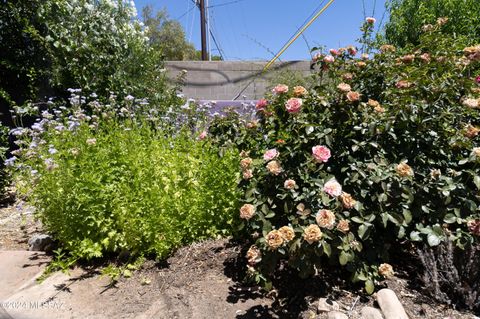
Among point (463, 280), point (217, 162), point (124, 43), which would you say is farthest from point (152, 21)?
point (463, 280)

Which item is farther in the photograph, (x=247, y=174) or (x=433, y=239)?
(x=247, y=174)

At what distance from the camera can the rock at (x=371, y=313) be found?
1755 millimetres

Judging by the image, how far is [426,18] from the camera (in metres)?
4.52

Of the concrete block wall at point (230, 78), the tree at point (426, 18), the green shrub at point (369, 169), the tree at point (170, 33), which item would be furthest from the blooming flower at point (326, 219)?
the tree at point (170, 33)

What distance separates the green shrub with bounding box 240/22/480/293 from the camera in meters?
1.76

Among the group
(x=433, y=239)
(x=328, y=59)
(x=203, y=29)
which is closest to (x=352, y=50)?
(x=328, y=59)

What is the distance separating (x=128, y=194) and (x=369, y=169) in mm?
1463

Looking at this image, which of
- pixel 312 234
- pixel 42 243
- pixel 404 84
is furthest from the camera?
pixel 42 243

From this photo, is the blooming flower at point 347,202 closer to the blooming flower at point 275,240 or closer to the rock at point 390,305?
the blooming flower at point 275,240

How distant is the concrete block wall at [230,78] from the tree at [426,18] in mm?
2704

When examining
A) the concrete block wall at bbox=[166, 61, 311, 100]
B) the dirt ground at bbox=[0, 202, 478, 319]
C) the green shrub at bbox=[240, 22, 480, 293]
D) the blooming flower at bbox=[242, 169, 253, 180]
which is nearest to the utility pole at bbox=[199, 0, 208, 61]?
the concrete block wall at bbox=[166, 61, 311, 100]

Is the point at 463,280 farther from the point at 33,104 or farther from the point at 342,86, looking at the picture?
the point at 33,104

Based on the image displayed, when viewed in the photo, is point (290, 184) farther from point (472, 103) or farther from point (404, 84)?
point (472, 103)

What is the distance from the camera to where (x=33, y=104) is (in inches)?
177
